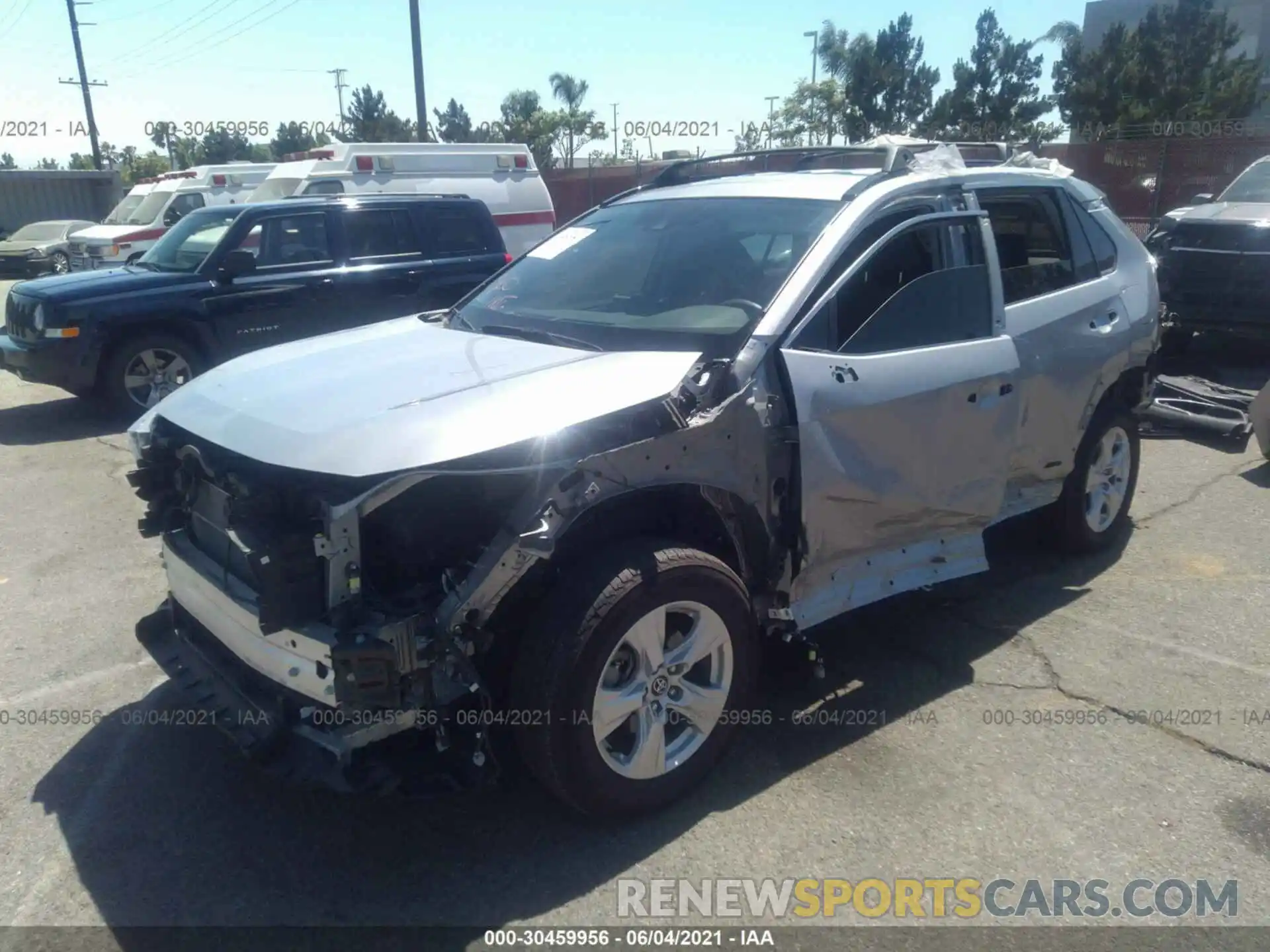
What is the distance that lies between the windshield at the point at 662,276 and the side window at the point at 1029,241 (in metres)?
1.06

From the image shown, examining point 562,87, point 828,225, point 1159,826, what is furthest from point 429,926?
point 562,87

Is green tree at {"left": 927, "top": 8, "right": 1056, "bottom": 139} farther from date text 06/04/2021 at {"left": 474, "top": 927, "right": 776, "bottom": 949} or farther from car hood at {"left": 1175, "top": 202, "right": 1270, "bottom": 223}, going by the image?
date text 06/04/2021 at {"left": 474, "top": 927, "right": 776, "bottom": 949}

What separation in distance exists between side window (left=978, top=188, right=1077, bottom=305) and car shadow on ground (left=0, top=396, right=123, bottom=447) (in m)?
7.06

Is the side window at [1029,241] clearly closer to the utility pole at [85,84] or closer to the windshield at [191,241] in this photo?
the windshield at [191,241]

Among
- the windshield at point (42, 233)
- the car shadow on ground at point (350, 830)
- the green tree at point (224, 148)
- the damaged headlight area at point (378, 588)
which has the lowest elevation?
the car shadow on ground at point (350, 830)

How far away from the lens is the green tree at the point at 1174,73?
32.9m

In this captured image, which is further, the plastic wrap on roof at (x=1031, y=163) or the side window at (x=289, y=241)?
the side window at (x=289, y=241)

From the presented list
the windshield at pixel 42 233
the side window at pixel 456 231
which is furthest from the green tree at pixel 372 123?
the side window at pixel 456 231

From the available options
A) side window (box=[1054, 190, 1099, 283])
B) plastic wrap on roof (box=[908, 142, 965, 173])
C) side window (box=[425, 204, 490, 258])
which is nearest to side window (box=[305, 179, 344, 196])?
side window (box=[425, 204, 490, 258])

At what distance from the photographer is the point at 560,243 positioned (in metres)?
4.58

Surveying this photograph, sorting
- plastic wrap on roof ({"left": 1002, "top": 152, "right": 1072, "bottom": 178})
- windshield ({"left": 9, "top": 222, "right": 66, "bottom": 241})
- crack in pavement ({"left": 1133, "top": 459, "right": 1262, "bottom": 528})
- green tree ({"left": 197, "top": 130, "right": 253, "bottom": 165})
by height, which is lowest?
crack in pavement ({"left": 1133, "top": 459, "right": 1262, "bottom": 528})

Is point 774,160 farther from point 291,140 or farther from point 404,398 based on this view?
point 291,140

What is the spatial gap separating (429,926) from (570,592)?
98cm

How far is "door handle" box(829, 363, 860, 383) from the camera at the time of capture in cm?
341
